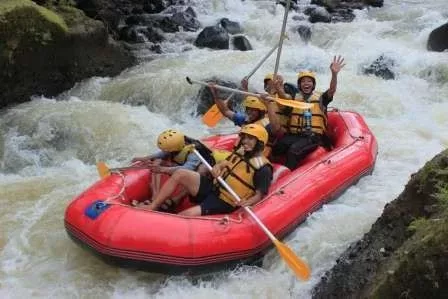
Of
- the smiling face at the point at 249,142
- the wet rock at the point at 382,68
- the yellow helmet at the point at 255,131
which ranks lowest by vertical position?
the wet rock at the point at 382,68

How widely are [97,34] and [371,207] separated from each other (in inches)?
235

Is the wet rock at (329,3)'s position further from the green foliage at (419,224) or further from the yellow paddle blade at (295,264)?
the green foliage at (419,224)

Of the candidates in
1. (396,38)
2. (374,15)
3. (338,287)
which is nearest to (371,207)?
(338,287)

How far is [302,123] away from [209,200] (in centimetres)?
162

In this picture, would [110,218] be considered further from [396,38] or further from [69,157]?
[396,38]

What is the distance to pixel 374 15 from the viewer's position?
43.9ft

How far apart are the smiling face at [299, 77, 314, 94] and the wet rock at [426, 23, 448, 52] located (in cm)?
524

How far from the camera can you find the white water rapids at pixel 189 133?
14.6 feet

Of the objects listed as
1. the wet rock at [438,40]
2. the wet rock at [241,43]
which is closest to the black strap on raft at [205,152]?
the wet rock at [241,43]

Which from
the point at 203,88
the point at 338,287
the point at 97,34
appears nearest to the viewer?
the point at 338,287

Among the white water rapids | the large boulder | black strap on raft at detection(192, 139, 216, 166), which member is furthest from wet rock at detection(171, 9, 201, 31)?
black strap on raft at detection(192, 139, 216, 166)

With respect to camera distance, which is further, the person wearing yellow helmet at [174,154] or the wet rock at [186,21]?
the wet rock at [186,21]

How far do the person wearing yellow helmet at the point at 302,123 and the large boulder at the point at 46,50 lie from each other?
4.28 m

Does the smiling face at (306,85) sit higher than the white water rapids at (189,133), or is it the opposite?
the smiling face at (306,85)
